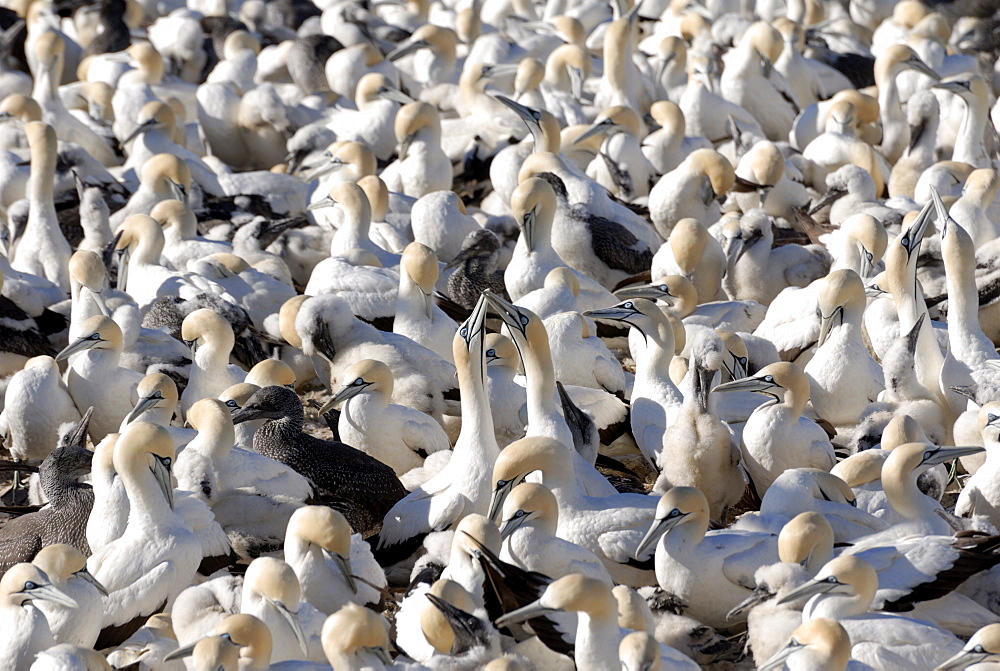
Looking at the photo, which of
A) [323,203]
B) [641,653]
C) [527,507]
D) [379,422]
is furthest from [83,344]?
[641,653]

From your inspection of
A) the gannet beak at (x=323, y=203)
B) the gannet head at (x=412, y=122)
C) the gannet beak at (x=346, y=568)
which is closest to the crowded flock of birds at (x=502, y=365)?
the gannet beak at (x=346, y=568)

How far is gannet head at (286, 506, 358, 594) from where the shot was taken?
5250 millimetres

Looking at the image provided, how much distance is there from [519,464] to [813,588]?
122 cm

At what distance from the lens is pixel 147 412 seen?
6664 millimetres

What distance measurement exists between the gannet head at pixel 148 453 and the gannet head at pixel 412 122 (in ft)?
14.9

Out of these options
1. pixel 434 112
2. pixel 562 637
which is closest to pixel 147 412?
pixel 562 637

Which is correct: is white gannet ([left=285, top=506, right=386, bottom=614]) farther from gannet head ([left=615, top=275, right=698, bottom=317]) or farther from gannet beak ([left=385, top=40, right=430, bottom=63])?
gannet beak ([left=385, top=40, right=430, bottom=63])

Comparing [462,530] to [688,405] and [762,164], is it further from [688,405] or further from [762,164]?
[762,164]

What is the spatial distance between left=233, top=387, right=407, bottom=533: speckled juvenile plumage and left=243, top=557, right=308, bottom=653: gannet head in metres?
1.13

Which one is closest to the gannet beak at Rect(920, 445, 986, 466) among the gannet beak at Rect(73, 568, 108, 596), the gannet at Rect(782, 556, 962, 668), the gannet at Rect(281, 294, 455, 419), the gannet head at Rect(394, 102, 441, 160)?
the gannet at Rect(782, 556, 962, 668)

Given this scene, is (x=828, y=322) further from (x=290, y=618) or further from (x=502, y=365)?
(x=290, y=618)

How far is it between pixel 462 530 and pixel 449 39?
325 inches

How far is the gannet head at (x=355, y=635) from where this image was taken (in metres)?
4.63

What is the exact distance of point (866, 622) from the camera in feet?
16.1
